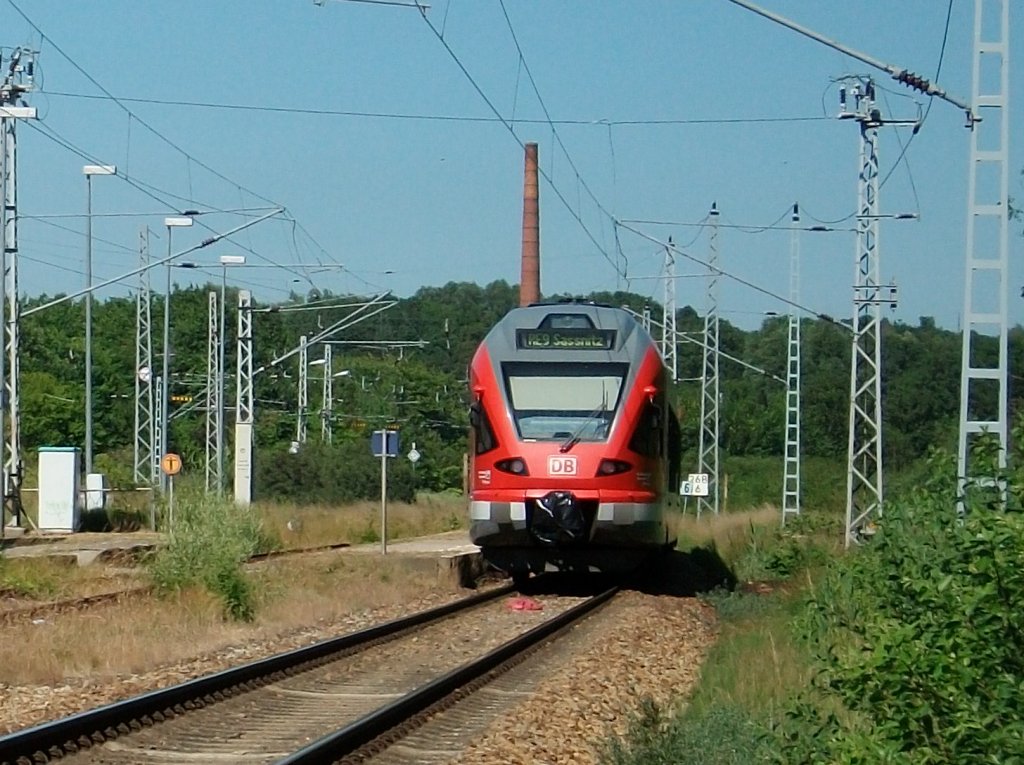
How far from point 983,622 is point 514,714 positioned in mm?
6411

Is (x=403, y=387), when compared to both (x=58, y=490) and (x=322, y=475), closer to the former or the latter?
(x=322, y=475)

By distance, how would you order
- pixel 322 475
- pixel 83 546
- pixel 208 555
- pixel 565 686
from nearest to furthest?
pixel 565 686, pixel 208 555, pixel 83 546, pixel 322 475

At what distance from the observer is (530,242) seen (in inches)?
1916

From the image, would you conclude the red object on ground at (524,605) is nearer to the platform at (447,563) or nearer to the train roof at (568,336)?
the platform at (447,563)

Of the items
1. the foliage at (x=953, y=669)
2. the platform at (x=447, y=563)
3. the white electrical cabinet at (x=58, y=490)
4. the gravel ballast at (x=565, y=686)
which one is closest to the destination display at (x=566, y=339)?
the gravel ballast at (x=565, y=686)

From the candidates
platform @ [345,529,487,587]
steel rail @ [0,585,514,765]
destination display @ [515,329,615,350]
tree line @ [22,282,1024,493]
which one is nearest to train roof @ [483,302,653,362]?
destination display @ [515,329,615,350]

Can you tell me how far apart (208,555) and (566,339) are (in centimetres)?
559

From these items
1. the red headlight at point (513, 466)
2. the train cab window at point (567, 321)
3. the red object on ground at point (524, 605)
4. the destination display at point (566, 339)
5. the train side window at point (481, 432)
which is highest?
the train cab window at point (567, 321)

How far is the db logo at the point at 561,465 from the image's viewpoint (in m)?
21.2

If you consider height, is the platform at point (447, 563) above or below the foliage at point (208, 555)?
below

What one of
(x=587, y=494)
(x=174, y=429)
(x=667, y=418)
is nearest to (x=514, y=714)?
(x=587, y=494)

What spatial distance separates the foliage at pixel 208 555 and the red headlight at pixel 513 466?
3469mm

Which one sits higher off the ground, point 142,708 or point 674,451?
point 674,451

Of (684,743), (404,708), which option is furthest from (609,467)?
(684,743)
